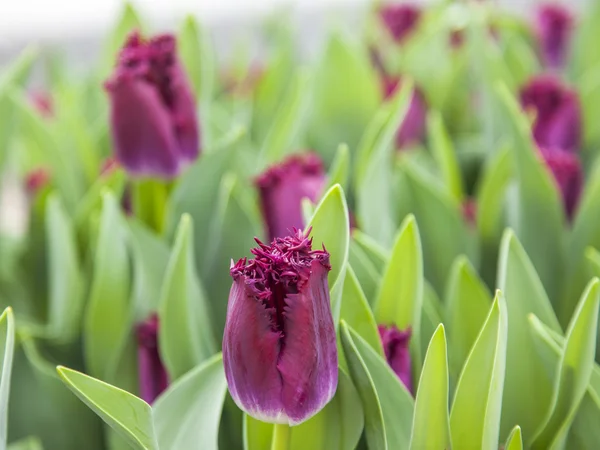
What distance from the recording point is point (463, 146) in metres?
0.81

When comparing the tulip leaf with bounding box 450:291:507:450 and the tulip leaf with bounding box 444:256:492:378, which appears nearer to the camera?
the tulip leaf with bounding box 450:291:507:450

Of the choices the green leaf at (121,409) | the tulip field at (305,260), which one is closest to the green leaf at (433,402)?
the tulip field at (305,260)

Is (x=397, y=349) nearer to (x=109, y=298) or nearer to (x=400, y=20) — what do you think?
(x=109, y=298)

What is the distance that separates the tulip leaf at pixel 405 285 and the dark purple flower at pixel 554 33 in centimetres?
62

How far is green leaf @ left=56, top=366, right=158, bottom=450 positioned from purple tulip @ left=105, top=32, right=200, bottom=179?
0.23 m

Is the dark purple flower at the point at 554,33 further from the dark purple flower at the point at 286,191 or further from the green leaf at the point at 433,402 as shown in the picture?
the green leaf at the point at 433,402

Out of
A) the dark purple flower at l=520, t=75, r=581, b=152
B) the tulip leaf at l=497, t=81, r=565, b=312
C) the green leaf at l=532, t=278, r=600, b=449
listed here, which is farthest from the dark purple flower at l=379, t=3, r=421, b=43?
the green leaf at l=532, t=278, r=600, b=449

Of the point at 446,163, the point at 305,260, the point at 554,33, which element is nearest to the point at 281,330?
the point at 305,260

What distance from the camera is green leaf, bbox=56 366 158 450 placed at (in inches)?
13.9

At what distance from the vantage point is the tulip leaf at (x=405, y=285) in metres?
0.43

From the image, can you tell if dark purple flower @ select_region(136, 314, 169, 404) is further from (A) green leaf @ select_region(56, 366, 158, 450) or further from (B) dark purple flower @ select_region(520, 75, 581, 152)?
(B) dark purple flower @ select_region(520, 75, 581, 152)

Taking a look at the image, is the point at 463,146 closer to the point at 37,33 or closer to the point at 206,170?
the point at 206,170

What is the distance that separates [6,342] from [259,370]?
11cm

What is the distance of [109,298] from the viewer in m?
0.54
